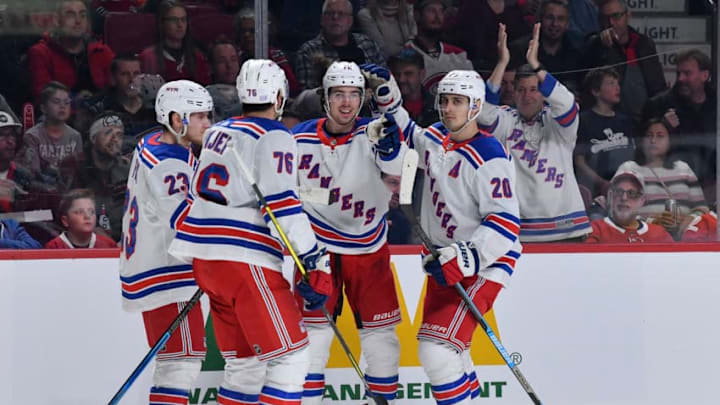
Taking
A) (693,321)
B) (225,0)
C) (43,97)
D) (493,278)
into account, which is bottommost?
(693,321)

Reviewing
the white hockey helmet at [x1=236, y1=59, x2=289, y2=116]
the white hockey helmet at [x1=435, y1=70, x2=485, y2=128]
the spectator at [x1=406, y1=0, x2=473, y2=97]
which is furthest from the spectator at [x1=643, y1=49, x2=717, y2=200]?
the white hockey helmet at [x1=236, y1=59, x2=289, y2=116]

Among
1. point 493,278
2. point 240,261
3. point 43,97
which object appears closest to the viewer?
point 240,261

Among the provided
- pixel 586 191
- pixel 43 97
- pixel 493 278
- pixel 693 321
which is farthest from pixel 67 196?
pixel 693 321

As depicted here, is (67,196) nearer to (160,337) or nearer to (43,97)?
(43,97)

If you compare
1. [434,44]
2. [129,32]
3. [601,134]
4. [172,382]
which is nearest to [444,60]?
[434,44]

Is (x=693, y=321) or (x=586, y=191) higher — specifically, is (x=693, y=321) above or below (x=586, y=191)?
below

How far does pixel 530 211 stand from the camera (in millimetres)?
4340

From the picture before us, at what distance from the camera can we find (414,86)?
14.1 feet

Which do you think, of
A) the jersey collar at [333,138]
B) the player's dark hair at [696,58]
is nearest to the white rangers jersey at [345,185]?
the jersey collar at [333,138]

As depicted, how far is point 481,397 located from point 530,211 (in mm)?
708

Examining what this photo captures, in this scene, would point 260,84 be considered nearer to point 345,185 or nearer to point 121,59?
point 345,185

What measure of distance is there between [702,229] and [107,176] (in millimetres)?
2204

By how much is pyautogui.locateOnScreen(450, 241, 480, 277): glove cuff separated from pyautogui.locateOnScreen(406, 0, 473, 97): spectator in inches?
36.8

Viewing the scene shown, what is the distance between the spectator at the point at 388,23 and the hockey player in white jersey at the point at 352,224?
1.55 ft
